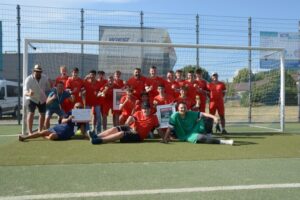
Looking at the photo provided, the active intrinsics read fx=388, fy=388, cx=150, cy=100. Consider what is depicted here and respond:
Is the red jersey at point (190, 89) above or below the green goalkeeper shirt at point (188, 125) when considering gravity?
above

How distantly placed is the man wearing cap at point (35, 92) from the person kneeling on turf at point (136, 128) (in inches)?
72.9

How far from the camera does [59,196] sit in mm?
4359

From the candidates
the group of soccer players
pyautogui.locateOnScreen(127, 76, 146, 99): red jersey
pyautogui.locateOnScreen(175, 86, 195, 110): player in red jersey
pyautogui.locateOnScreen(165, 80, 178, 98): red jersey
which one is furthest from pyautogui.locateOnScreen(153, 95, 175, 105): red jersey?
pyautogui.locateOnScreen(127, 76, 146, 99): red jersey

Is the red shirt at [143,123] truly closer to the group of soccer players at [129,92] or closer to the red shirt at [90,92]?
the group of soccer players at [129,92]

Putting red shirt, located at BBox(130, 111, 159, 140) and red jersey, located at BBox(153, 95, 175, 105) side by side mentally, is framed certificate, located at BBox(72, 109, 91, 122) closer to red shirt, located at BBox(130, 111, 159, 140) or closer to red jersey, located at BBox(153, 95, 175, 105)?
red shirt, located at BBox(130, 111, 159, 140)

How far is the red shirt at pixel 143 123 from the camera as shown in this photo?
9044mm

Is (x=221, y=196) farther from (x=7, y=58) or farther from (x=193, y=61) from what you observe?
(x=7, y=58)

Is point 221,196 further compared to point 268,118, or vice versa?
point 268,118

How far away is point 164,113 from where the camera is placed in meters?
9.41

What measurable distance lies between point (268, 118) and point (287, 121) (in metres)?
0.96

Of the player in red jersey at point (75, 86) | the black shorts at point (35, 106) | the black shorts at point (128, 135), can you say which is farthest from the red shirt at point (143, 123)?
the black shorts at point (35, 106)

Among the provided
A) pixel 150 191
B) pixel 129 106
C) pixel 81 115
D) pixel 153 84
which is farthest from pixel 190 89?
pixel 150 191

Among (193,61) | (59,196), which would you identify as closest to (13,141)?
(59,196)

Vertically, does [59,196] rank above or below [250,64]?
below
